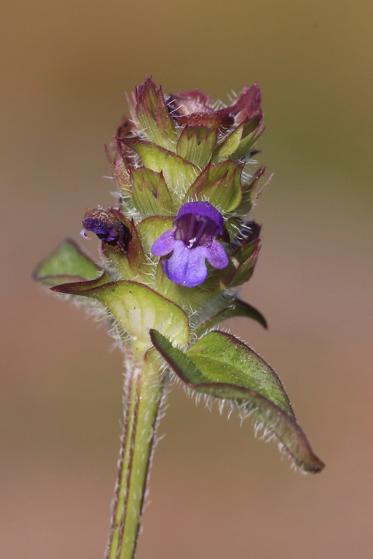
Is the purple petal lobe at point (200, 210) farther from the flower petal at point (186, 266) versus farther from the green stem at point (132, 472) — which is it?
the green stem at point (132, 472)

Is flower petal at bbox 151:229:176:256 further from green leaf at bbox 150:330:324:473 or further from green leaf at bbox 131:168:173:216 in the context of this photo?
green leaf at bbox 150:330:324:473

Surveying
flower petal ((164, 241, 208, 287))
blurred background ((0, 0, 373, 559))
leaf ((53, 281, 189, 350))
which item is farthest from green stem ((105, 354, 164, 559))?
blurred background ((0, 0, 373, 559))

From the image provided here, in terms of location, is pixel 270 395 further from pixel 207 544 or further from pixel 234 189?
pixel 207 544

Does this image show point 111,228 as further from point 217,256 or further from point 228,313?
point 228,313

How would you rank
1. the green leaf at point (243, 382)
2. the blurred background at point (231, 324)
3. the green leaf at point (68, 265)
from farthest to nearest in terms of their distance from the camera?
the blurred background at point (231, 324), the green leaf at point (68, 265), the green leaf at point (243, 382)

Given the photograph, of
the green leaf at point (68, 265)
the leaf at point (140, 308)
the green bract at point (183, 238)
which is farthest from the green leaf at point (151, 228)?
the green leaf at point (68, 265)

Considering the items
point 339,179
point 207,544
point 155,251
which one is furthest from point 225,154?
point 339,179
